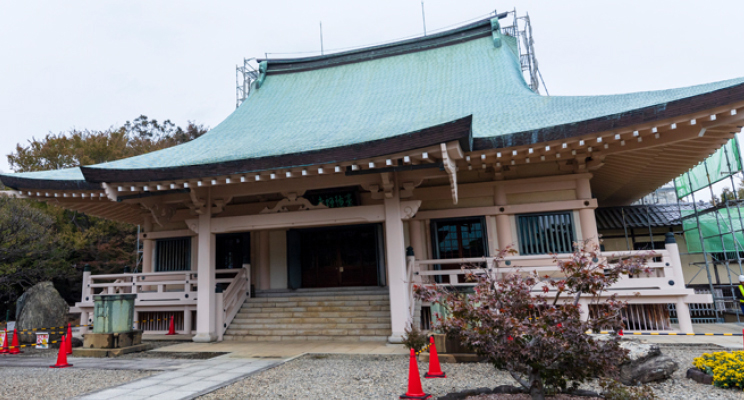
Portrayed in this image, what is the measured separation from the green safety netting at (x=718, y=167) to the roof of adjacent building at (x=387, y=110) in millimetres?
4073

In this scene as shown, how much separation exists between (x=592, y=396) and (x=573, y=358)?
0.90m

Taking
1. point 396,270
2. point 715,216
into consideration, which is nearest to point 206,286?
point 396,270

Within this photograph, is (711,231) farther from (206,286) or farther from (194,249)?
(194,249)

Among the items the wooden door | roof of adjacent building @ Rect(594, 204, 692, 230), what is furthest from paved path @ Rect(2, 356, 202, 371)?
roof of adjacent building @ Rect(594, 204, 692, 230)

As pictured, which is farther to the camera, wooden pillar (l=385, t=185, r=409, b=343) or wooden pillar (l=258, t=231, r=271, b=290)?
wooden pillar (l=258, t=231, r=271, b=290)

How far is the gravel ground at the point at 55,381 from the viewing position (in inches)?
232

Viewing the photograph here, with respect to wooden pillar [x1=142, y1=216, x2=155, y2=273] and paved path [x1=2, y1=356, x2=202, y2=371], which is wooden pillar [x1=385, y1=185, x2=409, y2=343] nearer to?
paved path [x1=2, y1=356, x2=202, y2=371]

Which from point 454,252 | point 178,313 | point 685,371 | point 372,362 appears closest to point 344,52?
point 454,252

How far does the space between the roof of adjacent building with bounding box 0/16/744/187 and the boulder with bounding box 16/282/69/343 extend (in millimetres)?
4443

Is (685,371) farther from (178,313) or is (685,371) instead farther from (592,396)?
(178,313)

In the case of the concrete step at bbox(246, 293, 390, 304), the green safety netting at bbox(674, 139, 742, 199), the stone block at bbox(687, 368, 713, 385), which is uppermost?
the green safety netting at bbox(674, 139, 742, 199)

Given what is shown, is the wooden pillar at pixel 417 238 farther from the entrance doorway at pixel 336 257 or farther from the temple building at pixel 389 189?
the entrance doorway at pixel 336 257

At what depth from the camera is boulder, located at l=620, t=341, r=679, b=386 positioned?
5430 mm

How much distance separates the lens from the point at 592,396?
4508mm
